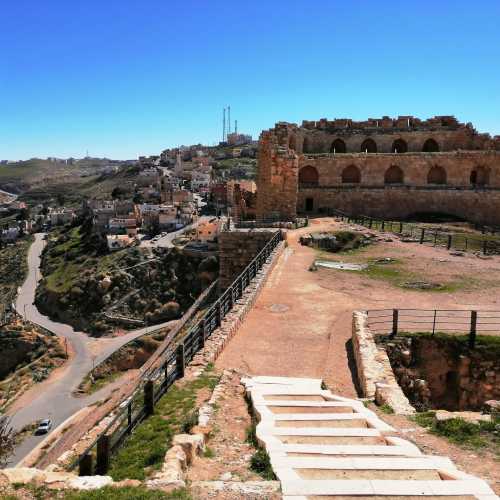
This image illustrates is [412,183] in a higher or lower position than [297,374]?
higher

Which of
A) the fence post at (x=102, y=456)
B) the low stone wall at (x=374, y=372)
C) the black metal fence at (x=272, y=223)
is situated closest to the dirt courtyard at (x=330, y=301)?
the low stone wall at (x=374, y=372)

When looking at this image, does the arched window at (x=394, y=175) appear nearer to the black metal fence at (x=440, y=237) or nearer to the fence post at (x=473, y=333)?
the black metal fence at (x=440, y=237)

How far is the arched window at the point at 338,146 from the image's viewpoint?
1545 inches

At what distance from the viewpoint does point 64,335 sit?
1999 inches

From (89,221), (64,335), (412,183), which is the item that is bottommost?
(64,335)

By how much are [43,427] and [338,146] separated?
28.7 meters

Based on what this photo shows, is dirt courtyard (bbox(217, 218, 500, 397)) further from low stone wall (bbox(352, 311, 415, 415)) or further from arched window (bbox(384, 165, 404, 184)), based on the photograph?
arched window (bbox(384, 165, 404, 184))

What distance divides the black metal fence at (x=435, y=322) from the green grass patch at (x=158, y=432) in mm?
4864

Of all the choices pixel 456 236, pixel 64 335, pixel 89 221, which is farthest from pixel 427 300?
pixel 89 221

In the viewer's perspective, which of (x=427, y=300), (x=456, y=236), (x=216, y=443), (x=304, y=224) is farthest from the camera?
(x=304, y=224)

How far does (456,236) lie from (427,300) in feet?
42.4

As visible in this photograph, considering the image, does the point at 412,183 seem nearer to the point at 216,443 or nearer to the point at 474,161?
the point at 474,161

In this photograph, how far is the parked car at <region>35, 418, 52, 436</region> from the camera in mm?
28569

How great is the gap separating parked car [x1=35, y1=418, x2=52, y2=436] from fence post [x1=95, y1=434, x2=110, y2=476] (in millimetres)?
25968
